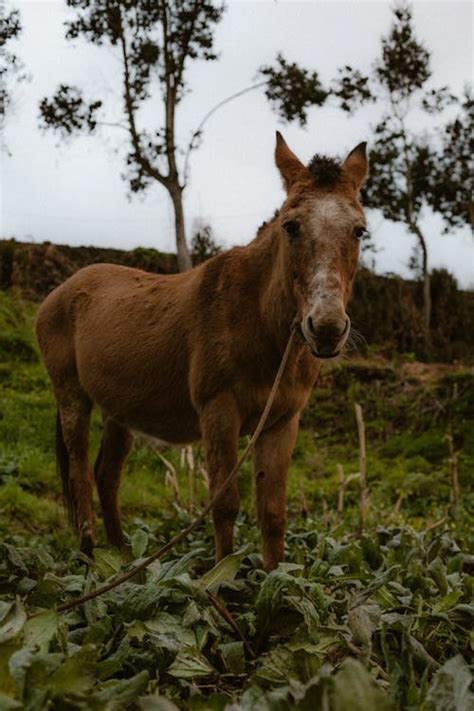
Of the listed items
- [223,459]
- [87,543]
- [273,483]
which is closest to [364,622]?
[223,459]

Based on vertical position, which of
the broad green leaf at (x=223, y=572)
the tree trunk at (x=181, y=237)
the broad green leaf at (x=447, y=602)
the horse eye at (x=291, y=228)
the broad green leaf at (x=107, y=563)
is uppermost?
the tree trunk at (x=181, y=237)

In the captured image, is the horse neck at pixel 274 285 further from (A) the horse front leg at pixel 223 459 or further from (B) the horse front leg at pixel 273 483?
(B) the horse front leg at pixel 273 483

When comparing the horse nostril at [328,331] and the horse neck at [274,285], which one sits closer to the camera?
the horse nostril at [328,331]

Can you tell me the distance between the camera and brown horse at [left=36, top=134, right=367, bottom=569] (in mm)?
3256

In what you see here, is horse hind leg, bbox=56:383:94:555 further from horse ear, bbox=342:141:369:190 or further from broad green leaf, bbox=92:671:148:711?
broad green leaf, bbox=92:671:148:711

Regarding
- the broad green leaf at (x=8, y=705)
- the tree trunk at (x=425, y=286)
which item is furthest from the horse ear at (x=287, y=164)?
the tree trunk at (x=425, y=286)

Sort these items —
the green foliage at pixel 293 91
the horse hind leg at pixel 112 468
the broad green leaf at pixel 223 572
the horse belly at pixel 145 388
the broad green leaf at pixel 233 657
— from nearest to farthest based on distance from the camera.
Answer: the broad green leaf at pixel 233 657 → the broad green leaf at pixel 223 572 → the horse belly at pixel 145 388 → the horse hind leg at pixel 112 468 → the green foliage at pixel 293 91

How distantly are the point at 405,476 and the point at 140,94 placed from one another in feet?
27.4

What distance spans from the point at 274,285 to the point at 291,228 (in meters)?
0.48

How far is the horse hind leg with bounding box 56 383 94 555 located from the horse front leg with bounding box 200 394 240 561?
5.93 feet

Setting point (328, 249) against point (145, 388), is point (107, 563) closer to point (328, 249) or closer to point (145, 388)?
point (328, 249)

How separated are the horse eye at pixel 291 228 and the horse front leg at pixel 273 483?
4.01 feet

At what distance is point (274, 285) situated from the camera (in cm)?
378

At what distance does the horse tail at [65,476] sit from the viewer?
5531mm
